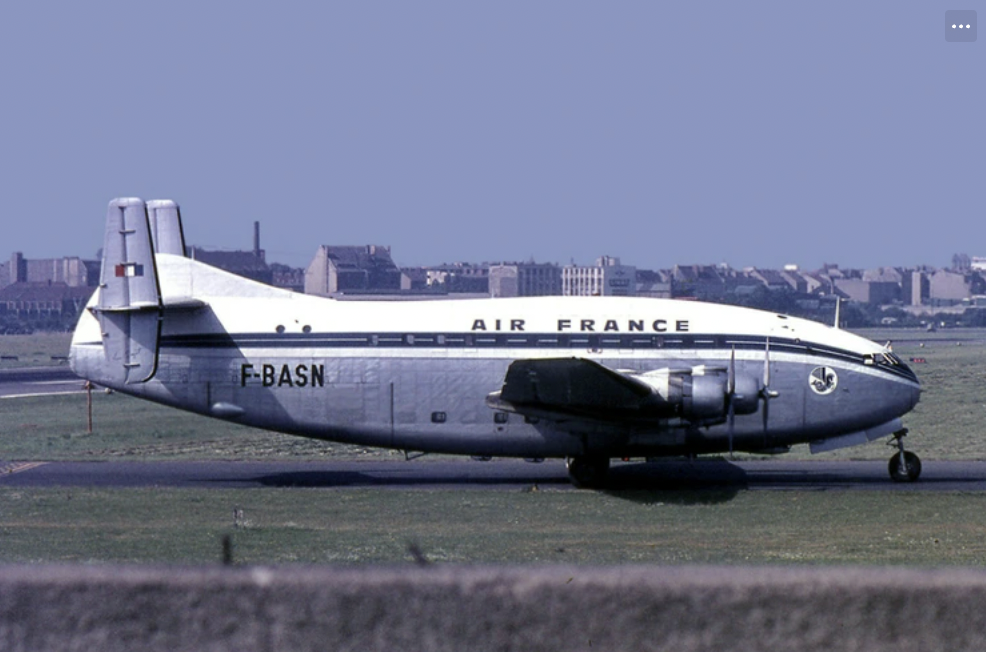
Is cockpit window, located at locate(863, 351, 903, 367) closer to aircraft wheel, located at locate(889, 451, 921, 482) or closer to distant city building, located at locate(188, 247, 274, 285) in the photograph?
aircraft wheel, located at locate(889, 451, 921, 482)

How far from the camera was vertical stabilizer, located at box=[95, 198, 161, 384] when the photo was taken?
26016 mm

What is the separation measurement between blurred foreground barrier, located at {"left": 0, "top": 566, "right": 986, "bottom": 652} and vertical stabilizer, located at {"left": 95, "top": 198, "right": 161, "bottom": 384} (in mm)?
22085

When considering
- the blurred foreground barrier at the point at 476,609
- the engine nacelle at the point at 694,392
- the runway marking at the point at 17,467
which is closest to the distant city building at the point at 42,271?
the runway marking at the point at 17,467

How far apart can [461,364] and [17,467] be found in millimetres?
12756

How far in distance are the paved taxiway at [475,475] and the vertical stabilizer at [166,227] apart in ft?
18.7

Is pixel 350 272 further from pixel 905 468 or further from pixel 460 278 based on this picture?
pixel 905 468

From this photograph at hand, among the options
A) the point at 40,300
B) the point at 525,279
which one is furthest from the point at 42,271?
the point at 525,279

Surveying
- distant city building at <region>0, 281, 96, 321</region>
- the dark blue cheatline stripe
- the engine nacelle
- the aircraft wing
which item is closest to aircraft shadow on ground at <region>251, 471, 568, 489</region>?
the aircraft wing

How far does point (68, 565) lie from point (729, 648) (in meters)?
2.77

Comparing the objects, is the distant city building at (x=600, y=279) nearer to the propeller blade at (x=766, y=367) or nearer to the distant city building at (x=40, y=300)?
the distant city building at (x=40, y=300)

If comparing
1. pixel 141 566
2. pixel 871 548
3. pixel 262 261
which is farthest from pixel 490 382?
pixel 262 261

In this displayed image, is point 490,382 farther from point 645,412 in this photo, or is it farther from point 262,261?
point 262,261

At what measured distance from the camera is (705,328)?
85.0 feet

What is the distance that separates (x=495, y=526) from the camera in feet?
69.7
